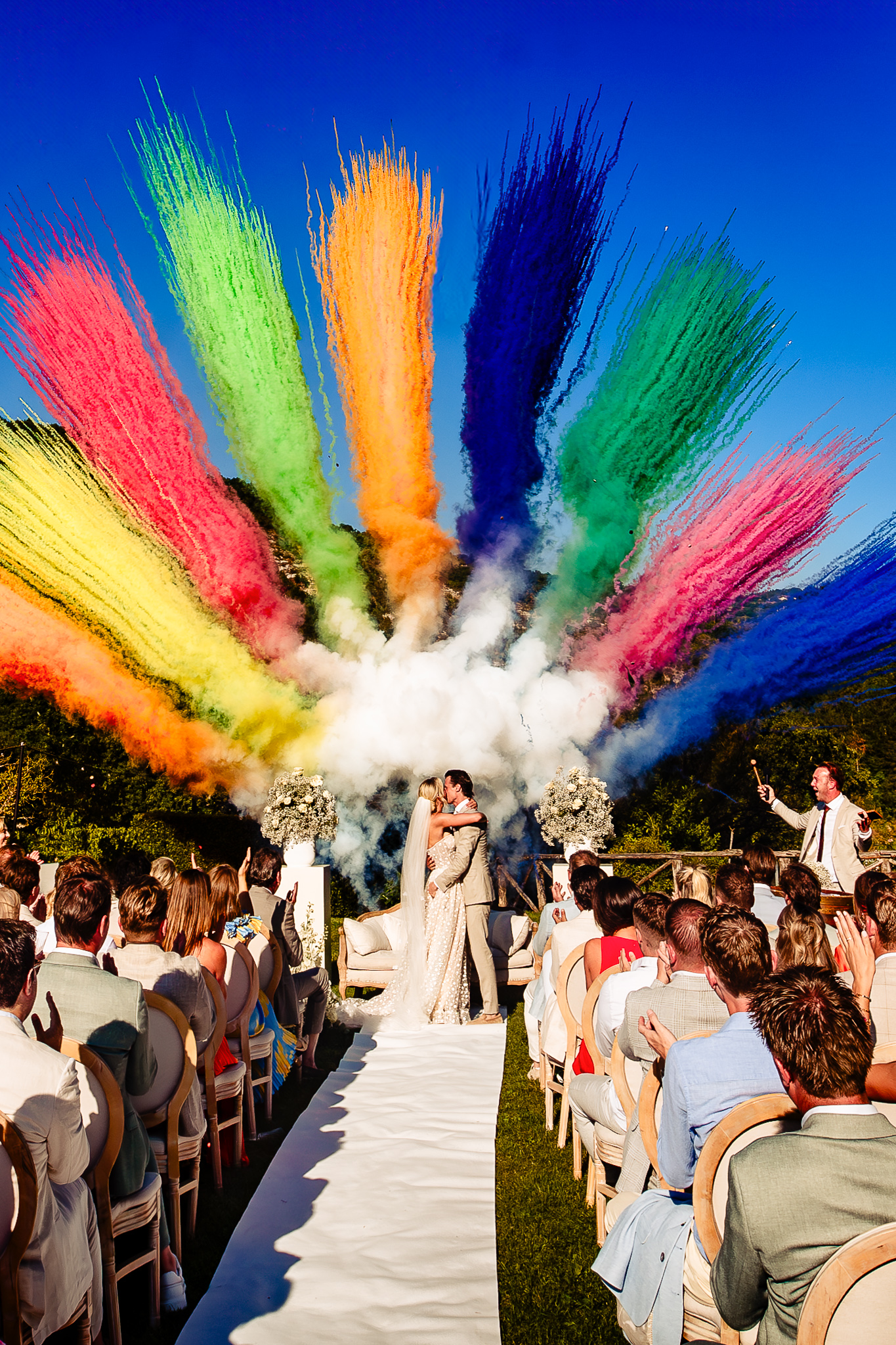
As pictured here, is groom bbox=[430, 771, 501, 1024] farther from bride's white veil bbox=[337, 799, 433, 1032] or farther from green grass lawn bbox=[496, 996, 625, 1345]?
green grass lawn bbox=[496, 996, 625, 1345]

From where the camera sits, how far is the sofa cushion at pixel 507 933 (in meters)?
8.73

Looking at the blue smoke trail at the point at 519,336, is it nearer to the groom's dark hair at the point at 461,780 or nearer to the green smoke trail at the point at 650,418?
the green smoke trail at the point at 650,418

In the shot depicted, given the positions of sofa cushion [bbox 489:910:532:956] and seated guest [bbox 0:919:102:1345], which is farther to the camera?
sofa cushion [bbox 489:910:532:956]

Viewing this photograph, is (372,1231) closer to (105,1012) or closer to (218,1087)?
(218,1087)

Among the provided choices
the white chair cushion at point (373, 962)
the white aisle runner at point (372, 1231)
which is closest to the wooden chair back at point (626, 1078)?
the white aisle runner at point (372, 1231)

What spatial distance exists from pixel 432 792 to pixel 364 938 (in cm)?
157

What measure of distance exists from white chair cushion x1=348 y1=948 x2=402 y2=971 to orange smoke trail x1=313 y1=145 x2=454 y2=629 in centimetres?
709

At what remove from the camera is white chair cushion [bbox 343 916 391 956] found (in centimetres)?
851

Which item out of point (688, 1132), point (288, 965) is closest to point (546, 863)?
point (288, 965)

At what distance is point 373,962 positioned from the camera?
8477 millimetres

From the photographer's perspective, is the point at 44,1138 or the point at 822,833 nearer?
the point at 44,1138

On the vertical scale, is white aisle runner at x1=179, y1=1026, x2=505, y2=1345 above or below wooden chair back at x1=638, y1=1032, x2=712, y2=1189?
below

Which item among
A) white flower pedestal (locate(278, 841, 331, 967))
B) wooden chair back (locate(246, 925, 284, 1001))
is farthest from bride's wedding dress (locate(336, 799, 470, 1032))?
wooden chair back (locate(246, 925, 284, 1001))

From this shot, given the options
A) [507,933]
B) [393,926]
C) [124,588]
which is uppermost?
[124,588]
